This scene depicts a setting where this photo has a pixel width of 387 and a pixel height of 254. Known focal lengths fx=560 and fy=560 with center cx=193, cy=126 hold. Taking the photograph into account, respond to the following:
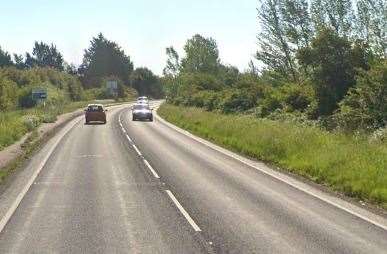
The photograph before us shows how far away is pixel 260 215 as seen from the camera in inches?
457

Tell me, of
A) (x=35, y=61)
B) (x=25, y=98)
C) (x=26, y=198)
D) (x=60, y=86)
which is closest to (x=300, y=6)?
(x=26, y=198)

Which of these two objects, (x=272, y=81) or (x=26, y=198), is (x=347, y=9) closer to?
(x=272, y=81)

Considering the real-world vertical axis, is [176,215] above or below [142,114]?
above

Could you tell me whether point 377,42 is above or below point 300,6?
below

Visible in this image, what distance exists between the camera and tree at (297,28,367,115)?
1309 inches

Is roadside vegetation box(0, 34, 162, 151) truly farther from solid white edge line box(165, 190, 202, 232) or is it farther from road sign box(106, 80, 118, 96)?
solid white edge line box(165, 190, 202, 232)

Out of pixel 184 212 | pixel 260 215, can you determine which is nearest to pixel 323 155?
pixel 260 215

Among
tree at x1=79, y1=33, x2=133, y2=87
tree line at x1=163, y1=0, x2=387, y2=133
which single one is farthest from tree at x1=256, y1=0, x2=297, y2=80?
tree at x1=79, y1=33, x2=133, y2=87

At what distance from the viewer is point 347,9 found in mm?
48250

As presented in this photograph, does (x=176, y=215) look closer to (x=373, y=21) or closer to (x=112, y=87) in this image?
(x=373, y=21)

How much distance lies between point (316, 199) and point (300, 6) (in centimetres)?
4275

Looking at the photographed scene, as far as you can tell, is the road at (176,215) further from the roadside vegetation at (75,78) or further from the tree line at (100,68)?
the tree line at (100,68)

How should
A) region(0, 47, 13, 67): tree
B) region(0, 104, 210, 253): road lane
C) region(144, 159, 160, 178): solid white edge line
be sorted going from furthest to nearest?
1. region(0, 47, 13, 67): tree
2. region(144, 159, 160, 178): solid white edge line
3. region(0, 104, 210, 253): road lane

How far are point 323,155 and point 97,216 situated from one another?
963 centimetres
